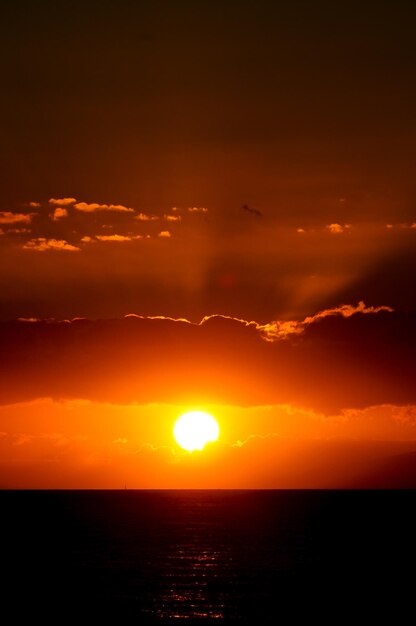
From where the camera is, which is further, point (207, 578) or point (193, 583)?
point (207, 578)

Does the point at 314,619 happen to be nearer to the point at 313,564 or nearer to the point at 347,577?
the point at 347,577

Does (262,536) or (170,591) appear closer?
(170,591)

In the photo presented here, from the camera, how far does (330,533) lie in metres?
183

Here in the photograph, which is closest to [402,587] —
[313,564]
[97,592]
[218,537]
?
[313,564]

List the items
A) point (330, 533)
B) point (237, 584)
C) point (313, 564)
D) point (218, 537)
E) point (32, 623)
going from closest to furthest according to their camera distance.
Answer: point (32, 623)
point (237, 584)
point (313, 564)
point (218, 537)
point (330, 533)

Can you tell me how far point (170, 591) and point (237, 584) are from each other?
898 centimetres

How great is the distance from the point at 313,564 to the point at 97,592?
38.9m

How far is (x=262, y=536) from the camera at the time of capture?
169750mm

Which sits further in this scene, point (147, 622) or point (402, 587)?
point (402, 587)

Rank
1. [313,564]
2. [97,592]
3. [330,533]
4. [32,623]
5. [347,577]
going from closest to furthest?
1. [32,623]
2. [97,592]
3. [347,577]
4. [313,564]
5. [330,533]

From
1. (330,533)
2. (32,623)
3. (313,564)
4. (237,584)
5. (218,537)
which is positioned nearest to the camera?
(32,623)

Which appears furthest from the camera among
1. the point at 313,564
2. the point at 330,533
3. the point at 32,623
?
the point at 330,533

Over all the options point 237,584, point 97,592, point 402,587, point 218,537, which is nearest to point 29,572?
point 97,592

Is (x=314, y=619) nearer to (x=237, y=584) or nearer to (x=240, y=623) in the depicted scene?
(x=240, y=623)
